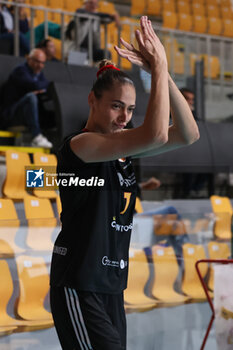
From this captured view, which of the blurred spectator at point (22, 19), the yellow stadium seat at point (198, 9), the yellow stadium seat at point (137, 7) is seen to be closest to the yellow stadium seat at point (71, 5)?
the yellow stadium seat at point (137, 7)

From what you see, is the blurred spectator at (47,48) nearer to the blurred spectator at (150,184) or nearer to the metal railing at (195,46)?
the metal railing at (195,46)

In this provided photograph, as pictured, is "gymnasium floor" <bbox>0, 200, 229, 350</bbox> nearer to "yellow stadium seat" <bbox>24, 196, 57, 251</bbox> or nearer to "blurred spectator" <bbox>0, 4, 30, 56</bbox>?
"yellow stadium seat" <bbox>24, 196, 57, 251</bbox>

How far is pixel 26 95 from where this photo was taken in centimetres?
487

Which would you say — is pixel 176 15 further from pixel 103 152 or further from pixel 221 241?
pixel 103 152

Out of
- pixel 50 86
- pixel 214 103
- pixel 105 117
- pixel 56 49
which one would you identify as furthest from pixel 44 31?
pixel 105 117

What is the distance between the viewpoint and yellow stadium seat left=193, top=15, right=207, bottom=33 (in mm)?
9234

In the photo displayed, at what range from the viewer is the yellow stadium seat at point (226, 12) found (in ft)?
31.8

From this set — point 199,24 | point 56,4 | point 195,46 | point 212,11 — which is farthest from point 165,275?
point 212,11

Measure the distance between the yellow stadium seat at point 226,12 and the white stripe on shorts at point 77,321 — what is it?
8.86 metres

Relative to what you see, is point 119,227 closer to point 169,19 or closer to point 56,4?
point 56,4

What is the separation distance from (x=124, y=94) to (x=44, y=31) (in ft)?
16.1

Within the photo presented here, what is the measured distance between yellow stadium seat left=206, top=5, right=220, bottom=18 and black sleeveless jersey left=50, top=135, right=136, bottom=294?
8.62m

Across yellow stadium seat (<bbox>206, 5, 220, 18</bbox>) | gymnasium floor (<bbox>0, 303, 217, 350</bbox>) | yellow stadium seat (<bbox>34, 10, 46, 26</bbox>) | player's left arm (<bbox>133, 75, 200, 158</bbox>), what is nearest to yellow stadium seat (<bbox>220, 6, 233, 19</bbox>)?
yellow stadium seat (<bbox>206, 5, 220, 18</bbox>)

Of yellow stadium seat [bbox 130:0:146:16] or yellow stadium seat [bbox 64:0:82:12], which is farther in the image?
yellow stadium seat [bbox 130:0:146:16]
